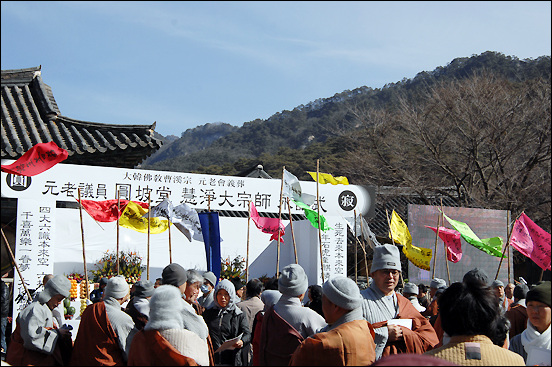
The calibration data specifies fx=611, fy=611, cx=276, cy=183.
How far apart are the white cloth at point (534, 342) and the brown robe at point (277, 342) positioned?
1572 mm

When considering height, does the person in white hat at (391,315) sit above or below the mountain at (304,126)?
below

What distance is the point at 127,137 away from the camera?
12.1m

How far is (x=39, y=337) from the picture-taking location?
4.91m

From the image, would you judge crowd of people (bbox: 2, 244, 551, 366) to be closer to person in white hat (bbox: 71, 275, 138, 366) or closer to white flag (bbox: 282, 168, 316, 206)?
person in white hat (bbox: 71, 275, 138, 366)

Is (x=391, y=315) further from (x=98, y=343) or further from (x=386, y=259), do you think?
(x=98, y=343)

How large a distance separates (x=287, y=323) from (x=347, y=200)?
28.7 feet

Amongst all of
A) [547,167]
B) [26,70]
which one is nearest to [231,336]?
[26,70]

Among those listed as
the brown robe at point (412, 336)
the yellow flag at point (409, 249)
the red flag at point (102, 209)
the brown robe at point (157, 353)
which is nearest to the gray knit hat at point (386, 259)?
the brown robe at point (412, 336)

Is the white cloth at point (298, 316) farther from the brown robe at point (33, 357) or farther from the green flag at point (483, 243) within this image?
the green flag at point (483, 243)

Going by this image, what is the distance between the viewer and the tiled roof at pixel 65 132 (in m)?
11.6

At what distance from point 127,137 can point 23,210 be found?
8.09ft

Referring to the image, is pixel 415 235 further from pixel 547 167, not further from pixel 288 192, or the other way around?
pixel 547 167

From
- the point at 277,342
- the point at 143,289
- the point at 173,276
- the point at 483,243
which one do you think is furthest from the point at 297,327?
the point at 483,243

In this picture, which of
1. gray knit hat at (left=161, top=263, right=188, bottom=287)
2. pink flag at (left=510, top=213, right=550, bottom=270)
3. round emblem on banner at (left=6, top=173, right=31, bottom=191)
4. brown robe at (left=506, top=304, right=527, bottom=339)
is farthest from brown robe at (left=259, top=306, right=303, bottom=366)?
round emblem on banner at (left=6, top=173, right=31, bottom=191)
